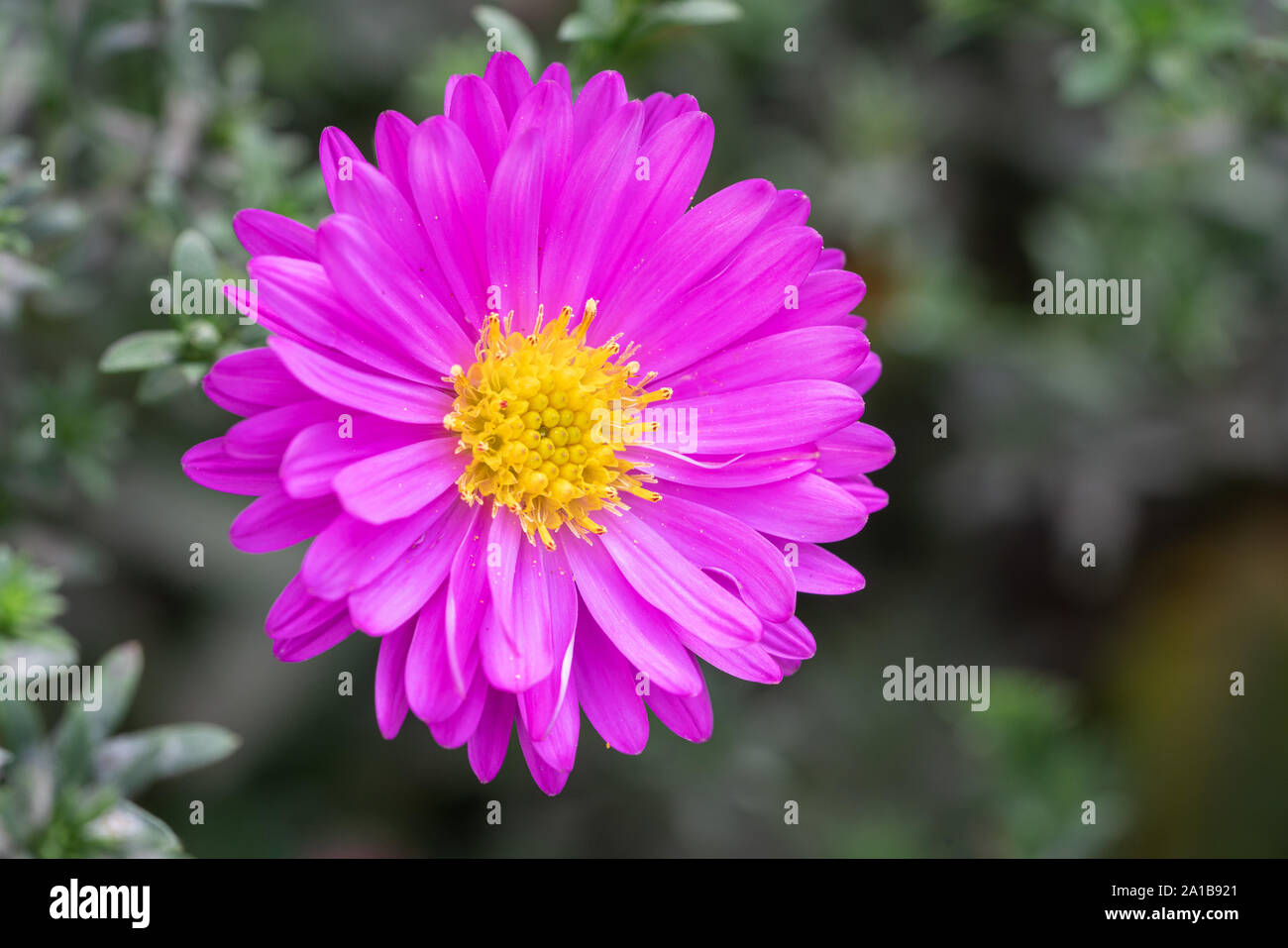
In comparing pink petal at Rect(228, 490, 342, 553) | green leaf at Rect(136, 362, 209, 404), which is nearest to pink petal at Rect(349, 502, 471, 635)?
pink petal at Rect(228, 490, 342, 553)

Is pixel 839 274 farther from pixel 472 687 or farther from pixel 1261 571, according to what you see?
pixel 1261 571

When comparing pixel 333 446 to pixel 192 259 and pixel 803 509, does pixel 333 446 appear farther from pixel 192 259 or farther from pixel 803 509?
pixel 803 509

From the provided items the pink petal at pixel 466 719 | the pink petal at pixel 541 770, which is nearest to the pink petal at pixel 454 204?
the pink petal at pixel 466 719

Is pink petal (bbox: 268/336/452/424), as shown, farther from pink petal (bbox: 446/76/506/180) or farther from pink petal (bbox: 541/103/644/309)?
pink petal (bbox: 446/76/506/180)

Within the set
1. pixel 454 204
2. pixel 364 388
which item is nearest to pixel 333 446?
pixel 364 388

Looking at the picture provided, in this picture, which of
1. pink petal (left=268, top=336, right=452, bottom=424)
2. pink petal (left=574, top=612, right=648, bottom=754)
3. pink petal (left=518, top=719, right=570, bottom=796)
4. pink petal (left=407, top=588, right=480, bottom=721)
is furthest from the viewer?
pink petal (left=574, top=612, right=648, bottom=754)
